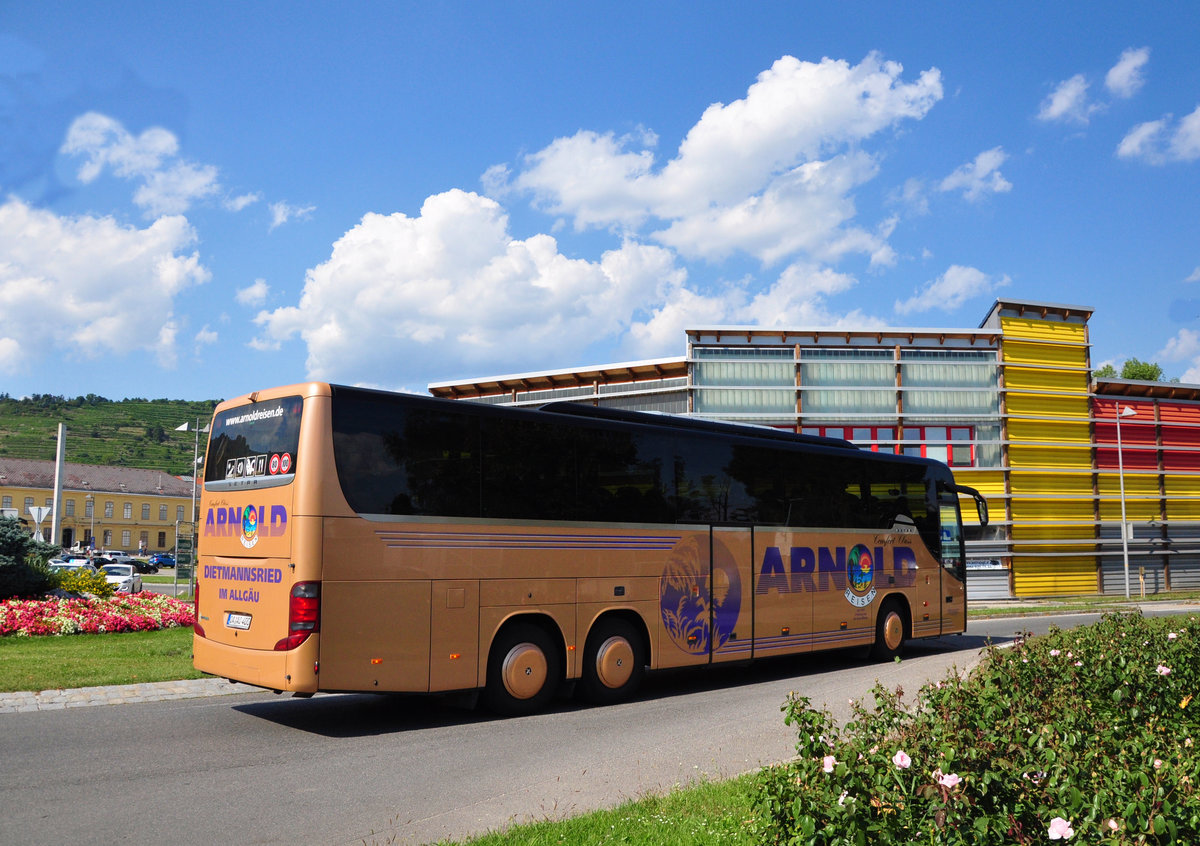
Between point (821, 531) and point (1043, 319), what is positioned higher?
point (1043, 319)

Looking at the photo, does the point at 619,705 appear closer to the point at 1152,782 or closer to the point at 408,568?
the point at 408,568

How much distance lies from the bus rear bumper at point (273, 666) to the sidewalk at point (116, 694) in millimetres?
1843

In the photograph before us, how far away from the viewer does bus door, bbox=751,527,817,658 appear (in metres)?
14.0

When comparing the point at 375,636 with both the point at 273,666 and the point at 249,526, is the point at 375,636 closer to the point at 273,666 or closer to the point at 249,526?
the point at 273,666

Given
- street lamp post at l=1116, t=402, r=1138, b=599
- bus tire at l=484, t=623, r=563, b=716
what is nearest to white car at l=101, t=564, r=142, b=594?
bus tire at l=484, t=623, r=563, b=716

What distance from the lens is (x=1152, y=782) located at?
153 inches

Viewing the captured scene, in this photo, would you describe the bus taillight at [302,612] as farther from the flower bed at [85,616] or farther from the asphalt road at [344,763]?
the flower bed at [85,616]

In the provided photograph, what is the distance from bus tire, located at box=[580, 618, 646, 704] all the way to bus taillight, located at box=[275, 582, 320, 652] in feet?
12.0

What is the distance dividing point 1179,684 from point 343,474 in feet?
25.2

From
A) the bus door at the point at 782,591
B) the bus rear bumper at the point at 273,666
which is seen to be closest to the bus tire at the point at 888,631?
the bus door at the point at 782,591

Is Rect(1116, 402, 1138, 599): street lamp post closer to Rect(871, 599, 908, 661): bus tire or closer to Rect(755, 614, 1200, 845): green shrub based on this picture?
Rect(871, 599, 908, 661): bus tire

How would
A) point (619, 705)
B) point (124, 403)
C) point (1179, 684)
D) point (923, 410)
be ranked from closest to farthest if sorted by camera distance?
1. point (1179, 684)
2. point (619, 705)
3. point (923, 410)
4. point (124, 403)

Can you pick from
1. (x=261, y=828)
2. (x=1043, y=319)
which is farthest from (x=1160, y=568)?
(x=261, y=828)

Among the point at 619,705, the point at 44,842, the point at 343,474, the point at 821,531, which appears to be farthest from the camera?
the point at 821,531
